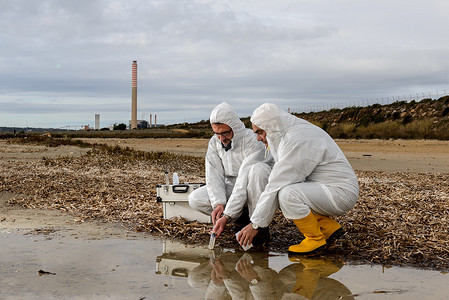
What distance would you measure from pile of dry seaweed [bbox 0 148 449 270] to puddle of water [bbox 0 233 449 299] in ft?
1.26

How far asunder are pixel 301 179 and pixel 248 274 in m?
0.92

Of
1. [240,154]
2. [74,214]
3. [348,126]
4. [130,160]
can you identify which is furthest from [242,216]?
[348,126]

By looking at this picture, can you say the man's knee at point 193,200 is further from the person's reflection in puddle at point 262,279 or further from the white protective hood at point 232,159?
the person's reflection in puddle at point 262,279

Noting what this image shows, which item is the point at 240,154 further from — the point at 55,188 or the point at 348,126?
the point at 348,126

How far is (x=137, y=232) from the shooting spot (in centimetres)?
517

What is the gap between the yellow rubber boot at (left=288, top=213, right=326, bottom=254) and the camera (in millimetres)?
4121

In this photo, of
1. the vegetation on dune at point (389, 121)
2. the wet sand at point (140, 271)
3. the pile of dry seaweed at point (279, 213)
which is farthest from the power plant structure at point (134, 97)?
the wet sand at point (140, 271)

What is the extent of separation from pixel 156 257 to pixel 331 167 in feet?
5.55

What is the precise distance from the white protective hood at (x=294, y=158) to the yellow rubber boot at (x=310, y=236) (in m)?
0.28

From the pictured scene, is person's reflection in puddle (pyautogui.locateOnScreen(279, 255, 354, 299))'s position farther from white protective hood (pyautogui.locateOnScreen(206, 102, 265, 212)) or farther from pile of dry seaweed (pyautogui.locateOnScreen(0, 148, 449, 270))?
white protective hood (pyautogui.locateOnScreen(206, 102, 265, 212))

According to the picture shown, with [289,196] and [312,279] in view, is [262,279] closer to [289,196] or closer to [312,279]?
[312,279]

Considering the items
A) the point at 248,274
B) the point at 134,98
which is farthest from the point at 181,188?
the point at 134,98

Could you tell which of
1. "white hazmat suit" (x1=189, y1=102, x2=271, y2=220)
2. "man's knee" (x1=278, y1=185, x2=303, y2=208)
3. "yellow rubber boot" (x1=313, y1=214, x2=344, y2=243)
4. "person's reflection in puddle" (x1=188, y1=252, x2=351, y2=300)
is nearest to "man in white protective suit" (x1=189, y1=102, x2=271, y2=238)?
"white hazmat suit" (x1=189, y1=102, x2=271, y2=220)

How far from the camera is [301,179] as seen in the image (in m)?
4.12
